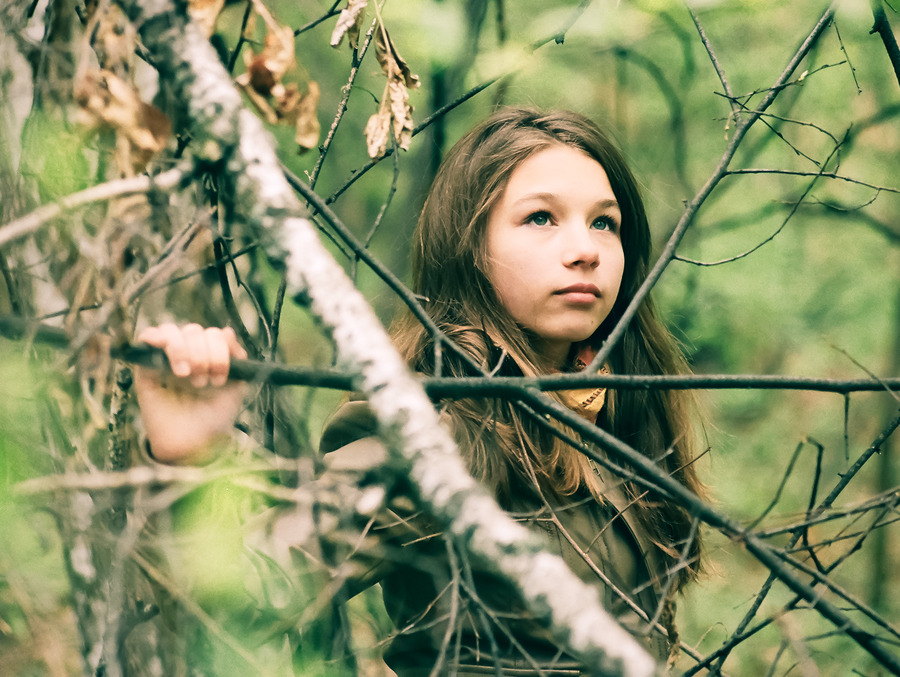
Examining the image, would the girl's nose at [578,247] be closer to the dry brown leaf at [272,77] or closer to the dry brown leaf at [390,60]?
the dry brown leaf at [390,60]

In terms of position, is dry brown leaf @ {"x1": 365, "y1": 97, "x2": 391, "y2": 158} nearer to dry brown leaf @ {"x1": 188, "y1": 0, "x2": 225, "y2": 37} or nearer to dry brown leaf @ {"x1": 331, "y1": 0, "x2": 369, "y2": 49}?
dry brown leaf @ {"x1": 331, "y1": 0, "x2": 369, "y2": 49}

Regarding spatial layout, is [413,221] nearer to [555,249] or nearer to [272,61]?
[555,249]

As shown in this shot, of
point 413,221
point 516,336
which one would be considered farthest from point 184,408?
point 413,221

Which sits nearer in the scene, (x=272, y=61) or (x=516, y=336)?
(x=272, y=61)

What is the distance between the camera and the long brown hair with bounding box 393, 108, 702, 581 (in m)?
1.69

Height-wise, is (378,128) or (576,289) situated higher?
(576,289)

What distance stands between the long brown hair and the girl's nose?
0.21m

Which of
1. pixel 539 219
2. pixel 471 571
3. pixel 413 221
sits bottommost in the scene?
pixel 471 571

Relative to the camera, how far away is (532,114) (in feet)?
6.86

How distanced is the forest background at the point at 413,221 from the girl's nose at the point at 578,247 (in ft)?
0.83

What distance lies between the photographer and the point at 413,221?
8.79 feet

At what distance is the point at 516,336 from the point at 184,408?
2.87 feet

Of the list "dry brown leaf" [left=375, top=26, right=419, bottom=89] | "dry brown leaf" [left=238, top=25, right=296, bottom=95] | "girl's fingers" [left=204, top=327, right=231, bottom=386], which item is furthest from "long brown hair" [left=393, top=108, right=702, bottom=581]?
"dry brown leaf" [left=238, top=25, right=296, bottom=95]

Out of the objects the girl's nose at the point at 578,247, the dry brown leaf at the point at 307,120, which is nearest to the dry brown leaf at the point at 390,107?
the dry brown leaf at the point at 307,120
